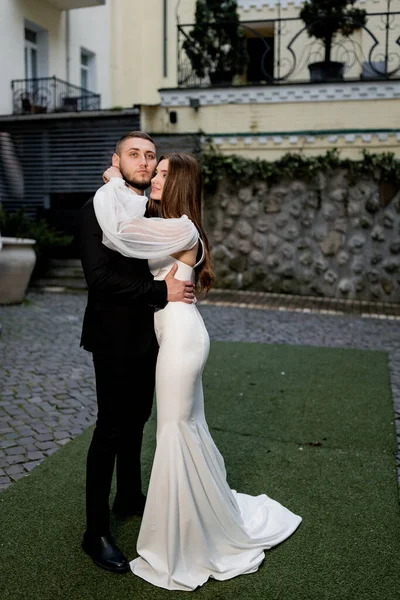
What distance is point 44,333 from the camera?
8492mm

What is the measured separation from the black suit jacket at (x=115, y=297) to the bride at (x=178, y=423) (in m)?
0.08

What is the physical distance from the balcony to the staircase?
280 inches

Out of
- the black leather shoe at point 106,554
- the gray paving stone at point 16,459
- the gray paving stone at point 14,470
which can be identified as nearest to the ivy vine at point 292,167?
the gray paving stone at point 16,459

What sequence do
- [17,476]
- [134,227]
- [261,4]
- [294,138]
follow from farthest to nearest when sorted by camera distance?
1. [261,4]
2. [294,138]
3. [17,476]
4. [134,227]

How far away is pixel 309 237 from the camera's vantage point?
37.7ft

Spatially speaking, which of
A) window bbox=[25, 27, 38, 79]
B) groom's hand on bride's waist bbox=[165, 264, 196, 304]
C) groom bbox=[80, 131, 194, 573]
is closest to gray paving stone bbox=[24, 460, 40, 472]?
groom bbox=[80, 131, 194, 573]

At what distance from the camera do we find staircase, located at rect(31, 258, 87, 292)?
40.4ft

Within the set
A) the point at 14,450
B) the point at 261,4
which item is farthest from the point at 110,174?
the point at 261,4

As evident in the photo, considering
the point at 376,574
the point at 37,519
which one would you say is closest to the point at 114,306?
the point at 37,519

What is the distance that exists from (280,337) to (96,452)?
5727 millimetres

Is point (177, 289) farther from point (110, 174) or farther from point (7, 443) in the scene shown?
point (7, 443)

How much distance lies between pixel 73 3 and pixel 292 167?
327 inches

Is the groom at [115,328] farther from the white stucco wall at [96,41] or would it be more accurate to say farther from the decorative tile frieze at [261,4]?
the decorative tile frieze at [261,4]

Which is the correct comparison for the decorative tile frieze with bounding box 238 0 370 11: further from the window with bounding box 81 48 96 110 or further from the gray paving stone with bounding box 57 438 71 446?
the gray paving stone with bounding box 57 438 71 446
